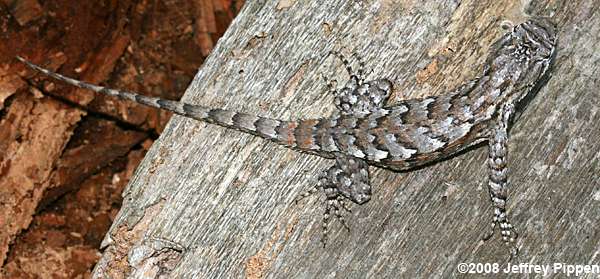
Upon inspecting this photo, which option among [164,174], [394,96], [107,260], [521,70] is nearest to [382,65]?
[394,96]

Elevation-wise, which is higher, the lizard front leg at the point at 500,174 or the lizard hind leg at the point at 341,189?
the lizard front leg at the point at 500,174

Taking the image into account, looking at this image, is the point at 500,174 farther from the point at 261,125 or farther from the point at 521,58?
the point at 261,125

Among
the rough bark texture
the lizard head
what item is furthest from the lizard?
the rough bark texture

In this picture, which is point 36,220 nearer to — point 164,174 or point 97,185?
point 97,185

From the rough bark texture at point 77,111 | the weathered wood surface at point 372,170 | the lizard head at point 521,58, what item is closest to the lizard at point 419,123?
the lizard head at point 521,58

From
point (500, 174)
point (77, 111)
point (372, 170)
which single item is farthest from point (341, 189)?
point (77, 111)

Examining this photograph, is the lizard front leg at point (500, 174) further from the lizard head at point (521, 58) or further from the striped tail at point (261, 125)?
the striped tail at point (261, 125)

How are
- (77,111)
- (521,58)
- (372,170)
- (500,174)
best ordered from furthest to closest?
(77,111) → (372,170) → (521,58) → (500,174)

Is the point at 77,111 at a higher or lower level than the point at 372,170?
lower
